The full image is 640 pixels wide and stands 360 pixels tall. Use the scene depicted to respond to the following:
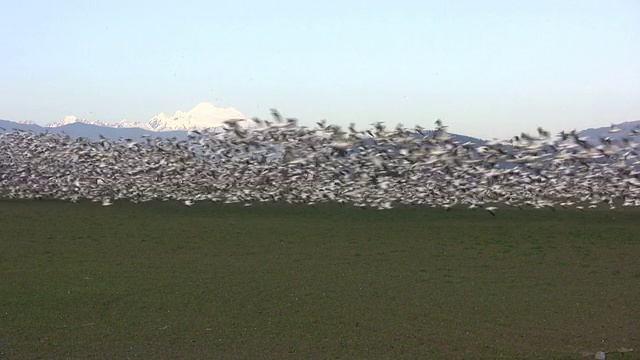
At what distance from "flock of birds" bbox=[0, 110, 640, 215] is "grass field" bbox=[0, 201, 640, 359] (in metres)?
8.68

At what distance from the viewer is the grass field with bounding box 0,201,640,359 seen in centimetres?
1683

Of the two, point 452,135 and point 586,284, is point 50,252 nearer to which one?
point 586,284

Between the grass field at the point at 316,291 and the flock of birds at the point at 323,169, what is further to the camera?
the flock of birds at the point at 323,169

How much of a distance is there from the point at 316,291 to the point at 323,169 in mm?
40740

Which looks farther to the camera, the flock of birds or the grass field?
the flock of birds

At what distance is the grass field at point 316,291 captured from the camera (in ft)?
55.2

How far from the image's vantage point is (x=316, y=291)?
24016 millimetres

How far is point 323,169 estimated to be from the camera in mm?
64438

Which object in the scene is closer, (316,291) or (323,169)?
(316,291)

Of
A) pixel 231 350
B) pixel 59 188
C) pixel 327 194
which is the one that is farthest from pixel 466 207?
pixel 231 350

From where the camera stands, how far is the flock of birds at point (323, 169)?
182 ft

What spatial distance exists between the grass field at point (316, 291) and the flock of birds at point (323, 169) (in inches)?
342

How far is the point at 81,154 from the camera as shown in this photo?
257ft

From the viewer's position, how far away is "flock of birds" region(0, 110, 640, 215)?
5542 cm
